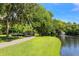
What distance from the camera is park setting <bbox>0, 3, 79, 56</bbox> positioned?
9.18 m

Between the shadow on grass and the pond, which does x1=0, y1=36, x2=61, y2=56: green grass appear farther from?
the shadow on grass

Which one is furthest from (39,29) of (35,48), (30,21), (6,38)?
(6,38)

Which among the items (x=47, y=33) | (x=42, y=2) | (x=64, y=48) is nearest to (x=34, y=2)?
(x=42, y=2)

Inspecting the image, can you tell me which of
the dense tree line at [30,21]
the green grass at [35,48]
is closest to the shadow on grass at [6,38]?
the dense tree line at [30,21]

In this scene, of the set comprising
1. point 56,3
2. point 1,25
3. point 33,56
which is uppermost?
point 56,3

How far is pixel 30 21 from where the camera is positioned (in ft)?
33.1

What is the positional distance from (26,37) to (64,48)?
3.56 ft

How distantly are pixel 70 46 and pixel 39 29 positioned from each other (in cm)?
93

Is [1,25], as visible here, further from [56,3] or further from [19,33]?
[56,3]

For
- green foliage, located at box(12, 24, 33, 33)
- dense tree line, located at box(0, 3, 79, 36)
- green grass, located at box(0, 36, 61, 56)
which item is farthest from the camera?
green foliage, located at box(12, 24, 33, 33)

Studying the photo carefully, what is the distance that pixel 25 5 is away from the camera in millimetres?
9789

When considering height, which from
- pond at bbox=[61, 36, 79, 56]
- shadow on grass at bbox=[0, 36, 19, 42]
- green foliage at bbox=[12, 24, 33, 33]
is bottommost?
pond at bbox=[61, 36, 79, 56]

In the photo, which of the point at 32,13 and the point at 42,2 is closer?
the point at 42,2

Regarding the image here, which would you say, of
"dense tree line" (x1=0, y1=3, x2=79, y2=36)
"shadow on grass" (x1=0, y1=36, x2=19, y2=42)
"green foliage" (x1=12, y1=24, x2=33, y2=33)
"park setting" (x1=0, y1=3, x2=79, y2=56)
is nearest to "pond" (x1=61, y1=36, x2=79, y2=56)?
"park setting" (x1=0, y1=3, x2=79, y2=56)
